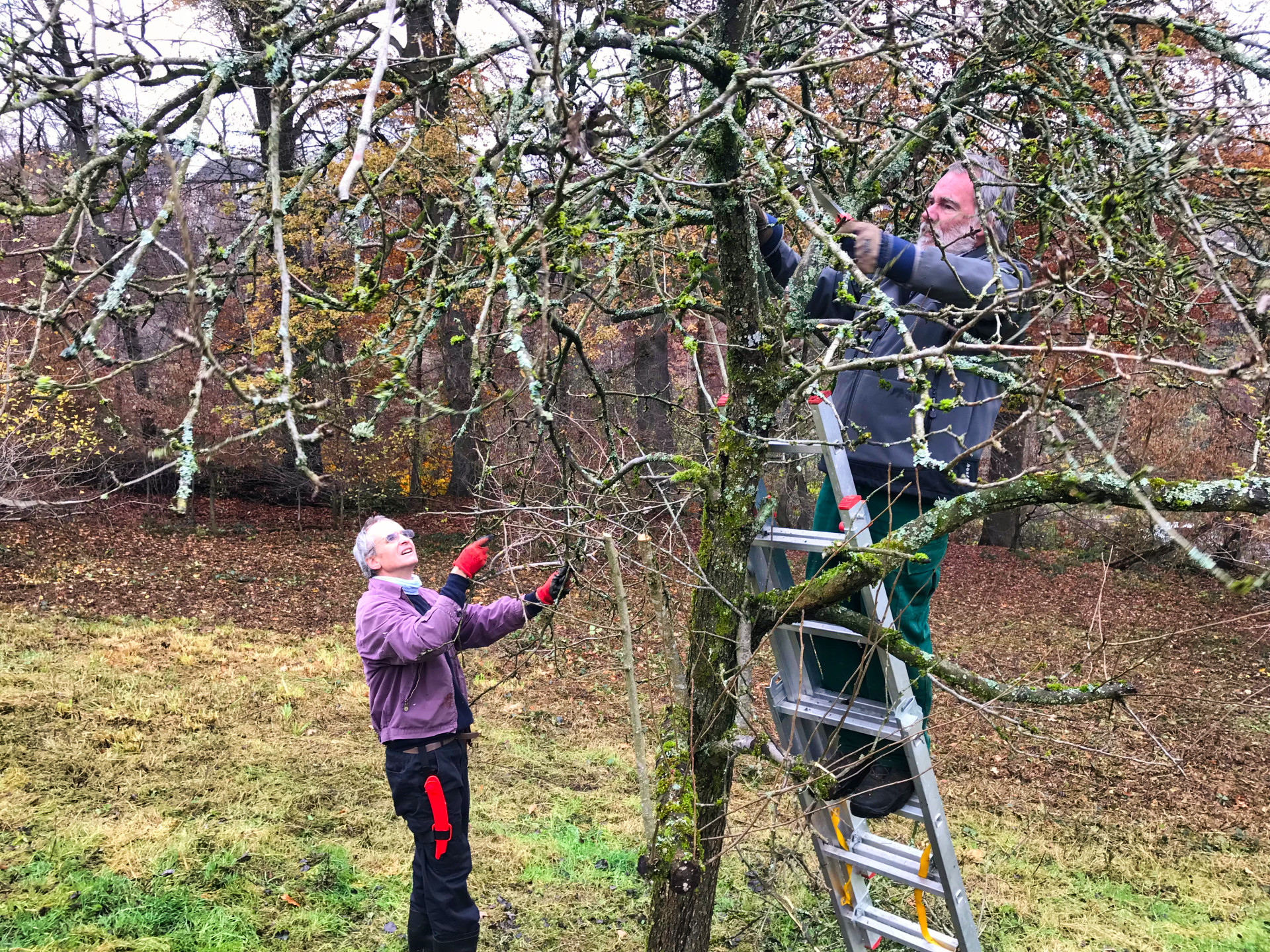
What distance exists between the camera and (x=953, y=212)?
2902 millimetres

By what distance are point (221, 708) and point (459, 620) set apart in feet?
13.3

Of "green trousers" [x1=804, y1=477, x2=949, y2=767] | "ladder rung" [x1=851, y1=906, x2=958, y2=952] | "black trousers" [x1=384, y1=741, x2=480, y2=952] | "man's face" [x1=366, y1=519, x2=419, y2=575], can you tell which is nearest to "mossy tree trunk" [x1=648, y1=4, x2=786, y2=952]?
"green trousers" [x1=804, y1=477, x2=949, y2=767]

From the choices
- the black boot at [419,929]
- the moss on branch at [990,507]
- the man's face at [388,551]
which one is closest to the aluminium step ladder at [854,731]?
the moss on branch at [990,507]

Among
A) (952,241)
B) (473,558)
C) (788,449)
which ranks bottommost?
(473,558)

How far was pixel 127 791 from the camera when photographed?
4.94 m

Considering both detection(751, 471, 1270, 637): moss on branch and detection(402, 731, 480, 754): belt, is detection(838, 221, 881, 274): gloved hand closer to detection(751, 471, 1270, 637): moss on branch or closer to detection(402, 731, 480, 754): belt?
detection(751, 471, 1270, 637): moss on branch

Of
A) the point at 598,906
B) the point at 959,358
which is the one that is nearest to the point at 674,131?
the point at 959,358

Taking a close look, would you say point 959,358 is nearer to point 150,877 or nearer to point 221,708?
point 150,877

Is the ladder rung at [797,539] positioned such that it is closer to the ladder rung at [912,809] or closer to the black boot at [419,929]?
the ladder rung at [912,809]

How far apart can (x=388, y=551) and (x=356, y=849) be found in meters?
2.08

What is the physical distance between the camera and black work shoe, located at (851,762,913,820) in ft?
9.84

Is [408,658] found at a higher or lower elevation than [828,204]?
lower

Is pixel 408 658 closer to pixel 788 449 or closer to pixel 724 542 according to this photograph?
pixel 724 542

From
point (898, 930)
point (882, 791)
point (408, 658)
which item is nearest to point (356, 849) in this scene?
point (408, 658)
